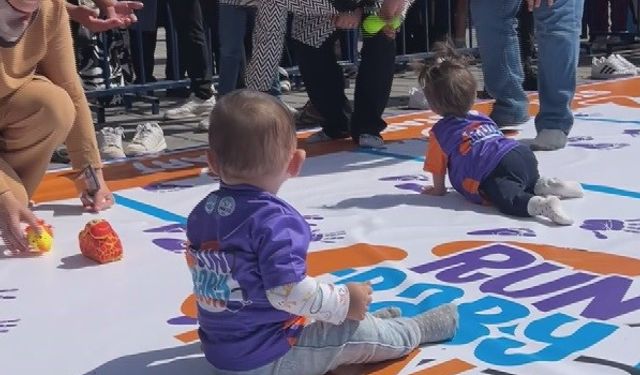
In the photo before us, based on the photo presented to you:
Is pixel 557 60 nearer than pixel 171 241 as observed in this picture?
No

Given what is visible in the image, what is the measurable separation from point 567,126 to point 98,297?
241 centimetres

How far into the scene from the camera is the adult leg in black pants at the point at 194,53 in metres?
5.70

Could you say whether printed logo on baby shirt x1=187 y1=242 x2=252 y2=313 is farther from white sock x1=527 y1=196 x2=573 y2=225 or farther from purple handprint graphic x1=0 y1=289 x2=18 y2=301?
white sock x1=527 y1=196 x2=573 y2=225

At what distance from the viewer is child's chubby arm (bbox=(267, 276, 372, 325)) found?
6.22 feet

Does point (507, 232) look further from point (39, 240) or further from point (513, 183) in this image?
point (39, 240)

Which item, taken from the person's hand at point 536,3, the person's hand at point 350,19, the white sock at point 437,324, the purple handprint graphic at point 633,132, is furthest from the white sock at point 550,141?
the white sock at point 437,324

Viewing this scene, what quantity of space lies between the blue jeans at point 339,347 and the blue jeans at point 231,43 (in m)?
2.96

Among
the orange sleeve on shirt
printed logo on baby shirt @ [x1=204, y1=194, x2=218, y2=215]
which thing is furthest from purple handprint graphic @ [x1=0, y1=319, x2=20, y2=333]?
the orange sleeve on shirt

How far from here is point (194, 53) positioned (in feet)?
18.8

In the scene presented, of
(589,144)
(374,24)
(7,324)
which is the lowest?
(7,324)

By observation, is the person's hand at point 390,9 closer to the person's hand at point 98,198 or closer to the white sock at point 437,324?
the person's hand at point 98,198

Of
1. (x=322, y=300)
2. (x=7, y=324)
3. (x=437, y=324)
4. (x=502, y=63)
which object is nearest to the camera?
(x=322, y=300)

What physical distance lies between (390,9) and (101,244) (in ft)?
6.55

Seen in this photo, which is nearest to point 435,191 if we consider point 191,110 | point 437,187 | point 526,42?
point 437,187
